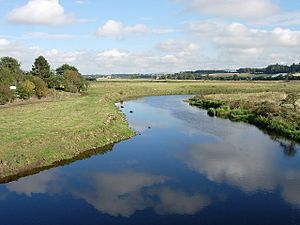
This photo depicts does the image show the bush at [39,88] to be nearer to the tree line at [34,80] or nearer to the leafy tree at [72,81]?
the tree line at [34,80]

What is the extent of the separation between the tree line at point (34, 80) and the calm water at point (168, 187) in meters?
41.3

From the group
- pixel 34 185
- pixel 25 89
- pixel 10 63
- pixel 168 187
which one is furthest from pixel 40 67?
pixel 168 187

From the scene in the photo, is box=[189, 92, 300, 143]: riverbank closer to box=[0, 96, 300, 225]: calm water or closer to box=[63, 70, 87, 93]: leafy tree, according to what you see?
box=[0, 96, 300, 225]: calm water

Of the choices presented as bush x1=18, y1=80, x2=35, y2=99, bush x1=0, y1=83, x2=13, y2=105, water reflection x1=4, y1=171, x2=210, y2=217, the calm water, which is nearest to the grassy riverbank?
the calm water

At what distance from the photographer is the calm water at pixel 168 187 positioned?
76.4 feet

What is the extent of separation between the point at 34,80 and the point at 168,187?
62.8 metres

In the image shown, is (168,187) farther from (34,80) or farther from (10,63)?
(10,63)

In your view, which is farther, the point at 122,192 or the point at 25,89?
the point at 25,89

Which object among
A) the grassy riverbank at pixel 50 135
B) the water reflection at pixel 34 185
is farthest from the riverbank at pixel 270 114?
the water reflection at pixel 34 185

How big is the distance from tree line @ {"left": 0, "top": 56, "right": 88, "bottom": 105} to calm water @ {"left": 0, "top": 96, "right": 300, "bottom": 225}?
136 ft

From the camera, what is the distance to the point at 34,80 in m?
83.4

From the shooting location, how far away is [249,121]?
194 feet

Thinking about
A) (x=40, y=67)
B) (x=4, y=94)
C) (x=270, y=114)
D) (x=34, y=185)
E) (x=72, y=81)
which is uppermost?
(x=40, y=67)

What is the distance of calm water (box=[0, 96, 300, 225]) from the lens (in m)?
23.3
